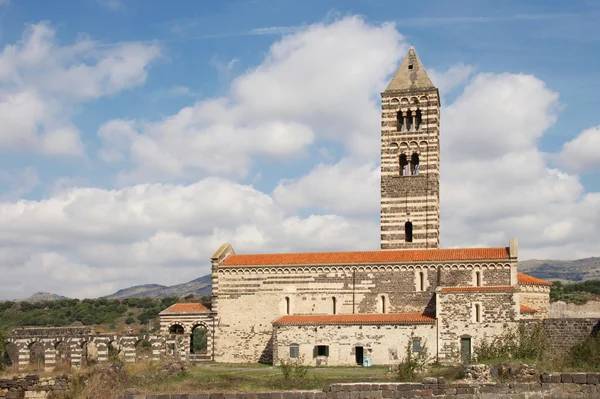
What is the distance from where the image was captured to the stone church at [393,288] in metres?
44.4

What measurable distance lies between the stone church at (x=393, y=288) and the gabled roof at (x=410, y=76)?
0.09 m

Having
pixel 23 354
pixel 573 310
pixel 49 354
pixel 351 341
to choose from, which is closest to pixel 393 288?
pixel 351 341

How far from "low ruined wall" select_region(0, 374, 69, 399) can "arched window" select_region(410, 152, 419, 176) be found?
109ft

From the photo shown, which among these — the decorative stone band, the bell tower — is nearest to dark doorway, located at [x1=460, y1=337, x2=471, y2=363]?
the decorative stone band

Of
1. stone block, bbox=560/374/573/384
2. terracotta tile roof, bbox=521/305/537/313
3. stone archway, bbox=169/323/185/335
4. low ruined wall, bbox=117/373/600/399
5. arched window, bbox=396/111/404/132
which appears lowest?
low ruined wall, bbox=117/373/600/399

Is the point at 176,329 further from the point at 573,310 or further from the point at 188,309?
the point at 573,310

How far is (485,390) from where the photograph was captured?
23.1 m

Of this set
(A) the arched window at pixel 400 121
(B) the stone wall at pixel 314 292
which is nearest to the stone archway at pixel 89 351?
(B) the stone wall at pixel 314 292

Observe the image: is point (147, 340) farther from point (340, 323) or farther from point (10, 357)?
point (340, 323)

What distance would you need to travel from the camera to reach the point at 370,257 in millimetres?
49688

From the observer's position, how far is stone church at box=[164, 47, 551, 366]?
44.4 meters

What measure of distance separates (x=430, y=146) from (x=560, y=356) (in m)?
20.1

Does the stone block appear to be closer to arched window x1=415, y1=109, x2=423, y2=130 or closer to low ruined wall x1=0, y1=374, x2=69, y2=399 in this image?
low ruined wall x1=0, y1=374, x2=69, y2=399

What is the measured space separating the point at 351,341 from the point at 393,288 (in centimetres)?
490
